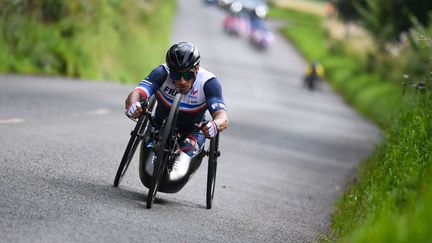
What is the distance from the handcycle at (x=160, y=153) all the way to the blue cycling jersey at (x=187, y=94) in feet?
0.43

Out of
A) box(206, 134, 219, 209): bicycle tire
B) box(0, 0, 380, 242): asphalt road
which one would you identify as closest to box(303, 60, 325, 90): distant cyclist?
box(0, 0, 380, 242): asphalt road

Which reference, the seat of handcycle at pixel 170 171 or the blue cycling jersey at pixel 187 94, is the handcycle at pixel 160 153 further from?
the blue cycling jersey at pixel 187 94

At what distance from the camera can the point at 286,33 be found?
265 ft

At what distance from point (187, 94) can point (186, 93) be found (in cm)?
2

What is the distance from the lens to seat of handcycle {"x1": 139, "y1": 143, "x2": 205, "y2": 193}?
393 inches

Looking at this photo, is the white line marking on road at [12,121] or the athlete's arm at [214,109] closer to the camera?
the athlete's arm at [214,109]

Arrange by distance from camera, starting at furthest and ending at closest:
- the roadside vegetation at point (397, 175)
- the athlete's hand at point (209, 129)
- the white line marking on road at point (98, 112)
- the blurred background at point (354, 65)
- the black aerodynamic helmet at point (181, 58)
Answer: the white line marking on road at point (98, 112) → the black aerodynamic helmet at point (181, 58) → the athlete's hand at point (209, 129) → the blurred background at point (354, 65) → the roadside vegetation at point (397, 175)

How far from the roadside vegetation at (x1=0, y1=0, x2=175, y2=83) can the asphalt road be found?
1.59 m

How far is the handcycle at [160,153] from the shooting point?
9516 millimetres

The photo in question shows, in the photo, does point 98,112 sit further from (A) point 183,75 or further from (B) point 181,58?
(B) point 181,58

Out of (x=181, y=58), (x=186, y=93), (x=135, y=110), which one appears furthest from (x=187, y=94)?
(x=135, y=110)

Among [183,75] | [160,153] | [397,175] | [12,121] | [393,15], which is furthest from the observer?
[393,15]

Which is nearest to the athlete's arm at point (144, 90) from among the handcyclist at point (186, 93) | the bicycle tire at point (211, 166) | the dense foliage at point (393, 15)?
the handcyclist at point (186, 93)

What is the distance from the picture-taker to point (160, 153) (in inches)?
372
